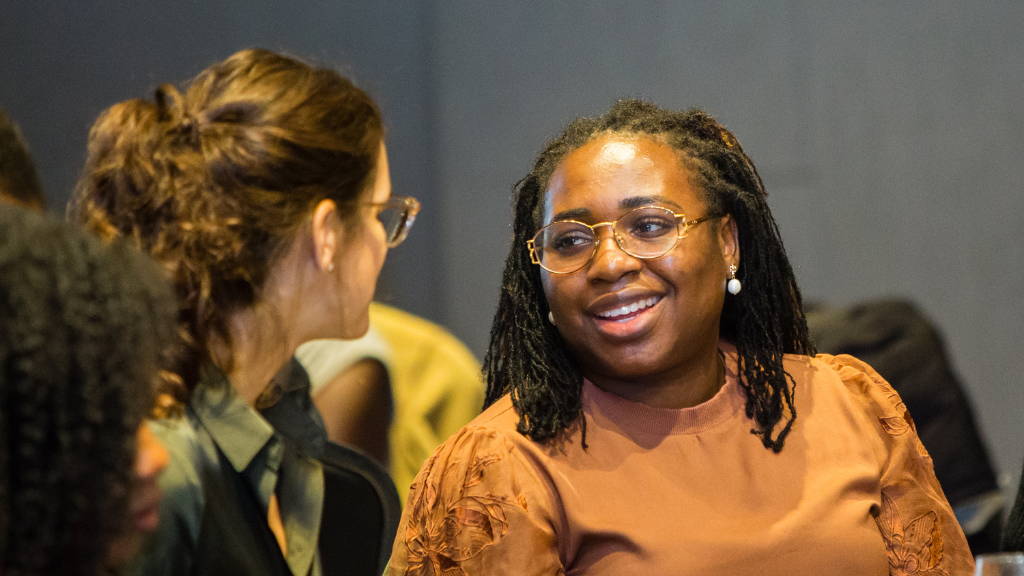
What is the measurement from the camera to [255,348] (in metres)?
1.58

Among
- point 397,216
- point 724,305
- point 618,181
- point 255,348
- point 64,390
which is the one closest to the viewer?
point 64,390

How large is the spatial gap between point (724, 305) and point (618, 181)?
1.42 ft

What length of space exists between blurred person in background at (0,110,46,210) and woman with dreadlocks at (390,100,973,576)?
0.78 metres

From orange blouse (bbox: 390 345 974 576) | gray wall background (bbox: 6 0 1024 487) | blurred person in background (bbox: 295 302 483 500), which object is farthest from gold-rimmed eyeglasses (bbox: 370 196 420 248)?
gray wall background (bbox: 6 0 1024 487)

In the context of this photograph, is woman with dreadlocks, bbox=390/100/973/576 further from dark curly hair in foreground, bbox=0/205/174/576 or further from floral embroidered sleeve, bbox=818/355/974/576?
dark curly hair in foreground, bbox=0/205/174/576

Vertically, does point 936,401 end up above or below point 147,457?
below

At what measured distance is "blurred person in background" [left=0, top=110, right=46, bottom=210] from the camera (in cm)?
144

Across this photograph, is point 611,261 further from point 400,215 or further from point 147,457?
point 147,457

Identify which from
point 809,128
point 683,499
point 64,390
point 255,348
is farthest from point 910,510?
point 809,128

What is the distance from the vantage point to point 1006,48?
3721 millimetres

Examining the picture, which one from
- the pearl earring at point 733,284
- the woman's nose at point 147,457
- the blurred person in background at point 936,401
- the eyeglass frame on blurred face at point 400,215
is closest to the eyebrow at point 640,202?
the pearl earring at point 733,284

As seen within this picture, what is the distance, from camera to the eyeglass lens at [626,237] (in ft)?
5.47

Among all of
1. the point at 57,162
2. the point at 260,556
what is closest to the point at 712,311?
the point at 260,556

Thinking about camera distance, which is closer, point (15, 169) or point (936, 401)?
point (15, 169)
